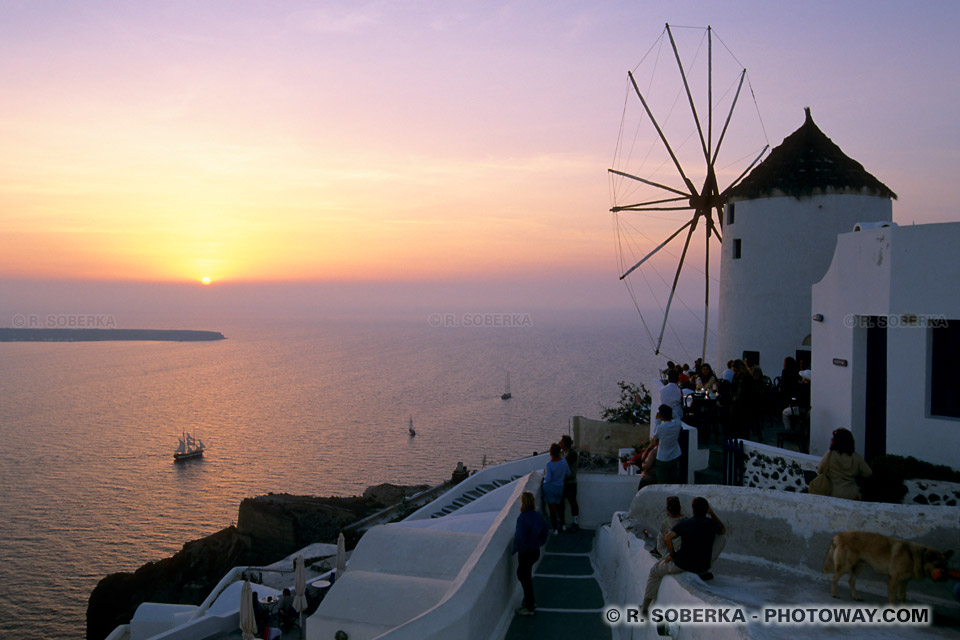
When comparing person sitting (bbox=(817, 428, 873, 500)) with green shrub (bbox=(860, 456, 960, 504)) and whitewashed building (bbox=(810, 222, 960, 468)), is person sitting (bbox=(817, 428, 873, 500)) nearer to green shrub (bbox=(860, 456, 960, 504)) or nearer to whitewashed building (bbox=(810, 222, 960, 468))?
green shrub (bbox=(860, 456, 960, 504))

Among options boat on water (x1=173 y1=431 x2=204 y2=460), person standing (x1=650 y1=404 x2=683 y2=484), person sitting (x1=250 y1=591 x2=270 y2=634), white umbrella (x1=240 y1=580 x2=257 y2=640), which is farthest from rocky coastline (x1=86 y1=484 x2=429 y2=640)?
boat on water (x1=173 y1=431 x2=204 y2=460)

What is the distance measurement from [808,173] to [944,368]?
13.8m

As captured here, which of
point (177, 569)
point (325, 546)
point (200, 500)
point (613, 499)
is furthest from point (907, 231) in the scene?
point (200, 500)

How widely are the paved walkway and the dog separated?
3238mm

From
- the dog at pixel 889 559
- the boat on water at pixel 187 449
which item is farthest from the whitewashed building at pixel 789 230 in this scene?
the boat on water at pixel 187 449

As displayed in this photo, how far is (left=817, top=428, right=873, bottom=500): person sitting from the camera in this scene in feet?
27.0

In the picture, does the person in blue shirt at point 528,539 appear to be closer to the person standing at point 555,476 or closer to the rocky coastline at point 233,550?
the person standing at point 555,476

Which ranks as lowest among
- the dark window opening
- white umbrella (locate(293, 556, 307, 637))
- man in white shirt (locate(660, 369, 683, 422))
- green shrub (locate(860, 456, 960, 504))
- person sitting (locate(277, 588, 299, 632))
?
person sitting (locate(277, 588, 299, 632))

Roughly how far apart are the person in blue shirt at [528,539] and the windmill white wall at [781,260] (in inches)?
596

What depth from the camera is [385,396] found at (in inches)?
4532

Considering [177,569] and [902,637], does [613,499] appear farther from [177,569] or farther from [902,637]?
[177,569]

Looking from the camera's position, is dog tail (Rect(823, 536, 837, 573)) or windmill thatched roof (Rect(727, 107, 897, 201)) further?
windmill thatched roof (Rect(727, 107, 897, 201))

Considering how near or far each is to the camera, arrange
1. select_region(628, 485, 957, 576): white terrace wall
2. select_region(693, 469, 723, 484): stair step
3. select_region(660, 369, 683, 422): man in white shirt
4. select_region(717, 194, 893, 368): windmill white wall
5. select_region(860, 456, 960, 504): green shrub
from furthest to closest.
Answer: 1. select_region(717, 194, 893, 368): windmill white wall
2. select_region(660, 369, 683, 422): man in white shirt
3. select_region(693, 469, 723, 484): stair step
4. select_region(860, 456, 960, 504): green shrub
5. select_region(628, 485, 957, 576): white terrace wall

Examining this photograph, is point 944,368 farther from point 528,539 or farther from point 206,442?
point 206,442
